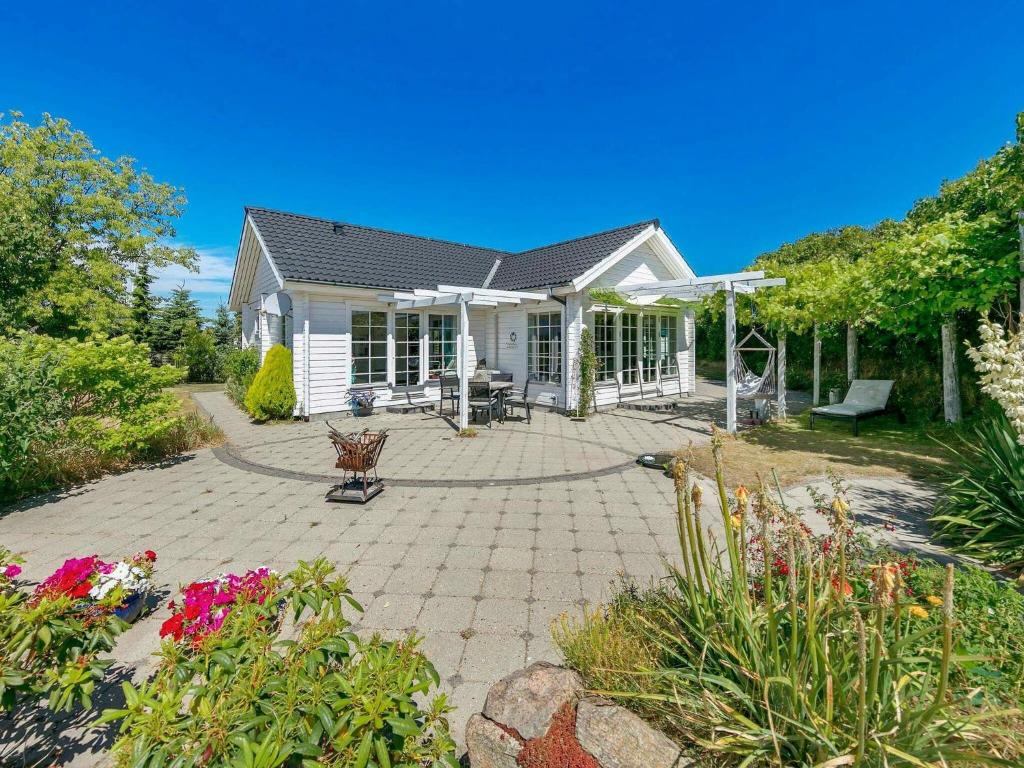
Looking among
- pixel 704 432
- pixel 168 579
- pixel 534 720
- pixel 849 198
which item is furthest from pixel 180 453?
pixel 849 198

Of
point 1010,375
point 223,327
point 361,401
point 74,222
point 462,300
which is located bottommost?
point 361,401

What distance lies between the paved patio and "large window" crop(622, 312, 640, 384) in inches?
204

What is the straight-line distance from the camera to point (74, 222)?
661 inches

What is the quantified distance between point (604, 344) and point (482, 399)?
3.94m

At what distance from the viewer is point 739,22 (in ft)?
35.3

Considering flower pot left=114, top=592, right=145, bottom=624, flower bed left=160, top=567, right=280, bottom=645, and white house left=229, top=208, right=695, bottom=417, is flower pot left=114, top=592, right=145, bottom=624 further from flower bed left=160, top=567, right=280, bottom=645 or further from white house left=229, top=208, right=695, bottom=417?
white house left=229, top=208, right=695, bottom=417

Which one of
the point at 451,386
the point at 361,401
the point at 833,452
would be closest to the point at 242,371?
the point at 361,401

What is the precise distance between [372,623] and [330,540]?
1.51m

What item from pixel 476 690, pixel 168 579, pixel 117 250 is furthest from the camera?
pixel 117 250

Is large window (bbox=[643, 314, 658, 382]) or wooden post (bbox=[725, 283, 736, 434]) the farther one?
large window (bbox=[643, 314, 658, 382])

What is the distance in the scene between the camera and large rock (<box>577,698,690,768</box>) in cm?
159

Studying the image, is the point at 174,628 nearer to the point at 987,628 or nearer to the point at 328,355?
the point at 987,628

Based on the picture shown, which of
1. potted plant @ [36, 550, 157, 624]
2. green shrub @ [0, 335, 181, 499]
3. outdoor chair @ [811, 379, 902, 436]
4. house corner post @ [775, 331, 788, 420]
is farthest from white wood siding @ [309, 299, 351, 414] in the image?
outdoor chair @ [811, 379, 902, 436]

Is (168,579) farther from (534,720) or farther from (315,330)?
(315,330)
